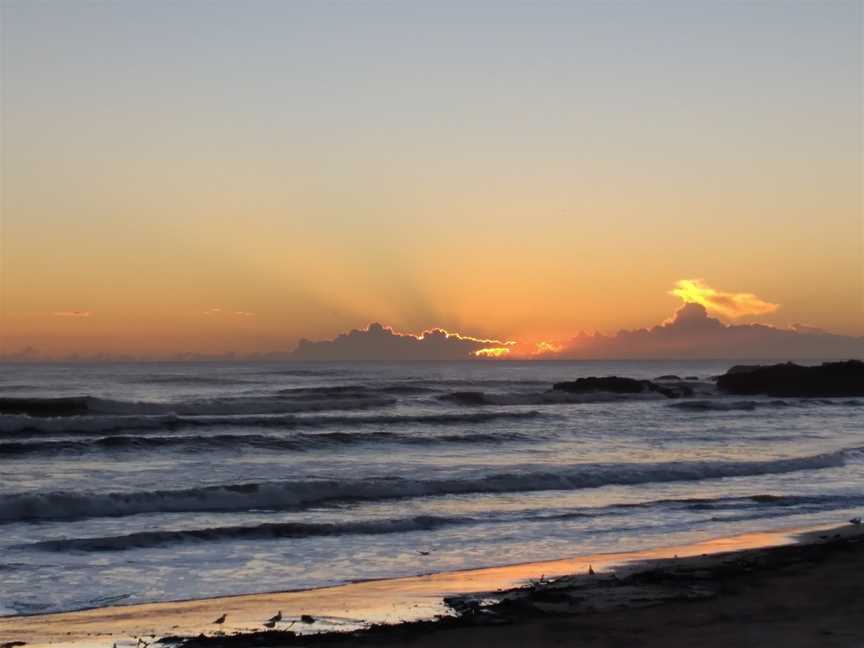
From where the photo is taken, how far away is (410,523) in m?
17.5

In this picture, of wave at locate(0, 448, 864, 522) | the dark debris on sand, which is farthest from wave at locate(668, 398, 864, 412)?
the dark debris on sand

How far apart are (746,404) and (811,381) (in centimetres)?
1240

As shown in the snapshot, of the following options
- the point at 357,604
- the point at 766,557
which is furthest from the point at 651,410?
the point at 357,604

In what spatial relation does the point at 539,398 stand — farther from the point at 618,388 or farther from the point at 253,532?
the point at 253,532

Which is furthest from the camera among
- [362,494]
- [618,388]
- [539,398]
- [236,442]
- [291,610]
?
[618,388]

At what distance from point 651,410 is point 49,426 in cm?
3013

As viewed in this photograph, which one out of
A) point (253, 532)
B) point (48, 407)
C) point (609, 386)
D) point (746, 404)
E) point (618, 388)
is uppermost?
point (609, 386)

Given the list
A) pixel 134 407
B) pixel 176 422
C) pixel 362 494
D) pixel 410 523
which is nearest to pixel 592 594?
pixel 410 523

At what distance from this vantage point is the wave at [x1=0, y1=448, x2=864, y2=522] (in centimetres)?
1866

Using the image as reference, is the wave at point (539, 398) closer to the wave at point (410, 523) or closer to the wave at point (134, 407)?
the wave at point (134, 407)

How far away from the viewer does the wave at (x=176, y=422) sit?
35844 millimetres

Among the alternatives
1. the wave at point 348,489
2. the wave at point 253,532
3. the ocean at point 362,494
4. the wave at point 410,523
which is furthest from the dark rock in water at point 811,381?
the wave at point 253,532

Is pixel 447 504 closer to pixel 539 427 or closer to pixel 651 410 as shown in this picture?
pixel 539 427

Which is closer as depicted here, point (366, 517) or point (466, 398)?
point (366, 517)
